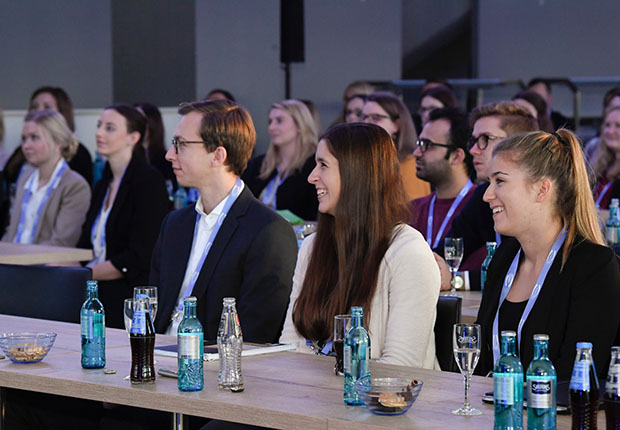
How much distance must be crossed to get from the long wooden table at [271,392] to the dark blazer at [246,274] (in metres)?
0.65

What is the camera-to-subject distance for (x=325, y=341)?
311cm

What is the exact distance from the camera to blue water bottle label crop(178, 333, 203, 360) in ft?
7.88

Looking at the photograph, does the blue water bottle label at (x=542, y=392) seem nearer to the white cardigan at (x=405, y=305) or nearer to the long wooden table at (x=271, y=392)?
the long wooden table at (x=271, y=392)

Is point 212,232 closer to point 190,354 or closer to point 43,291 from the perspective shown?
point 43,291

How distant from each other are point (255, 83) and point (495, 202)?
8389 mm

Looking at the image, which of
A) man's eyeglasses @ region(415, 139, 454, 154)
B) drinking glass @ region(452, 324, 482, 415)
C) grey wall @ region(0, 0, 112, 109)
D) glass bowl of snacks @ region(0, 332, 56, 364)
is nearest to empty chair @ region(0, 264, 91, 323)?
glass bowl of snacks @ region(0, 332, 56, 364)

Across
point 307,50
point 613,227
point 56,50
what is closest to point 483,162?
point 613,227

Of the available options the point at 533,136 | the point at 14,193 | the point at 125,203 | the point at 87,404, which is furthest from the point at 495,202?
the point at 14,193

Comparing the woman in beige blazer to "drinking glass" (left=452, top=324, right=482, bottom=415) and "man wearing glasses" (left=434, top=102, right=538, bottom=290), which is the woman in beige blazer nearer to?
"man wearing glasses" (left=434, top=102, right=538, bottom=290)

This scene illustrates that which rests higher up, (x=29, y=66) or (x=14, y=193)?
(x=29, y=66)

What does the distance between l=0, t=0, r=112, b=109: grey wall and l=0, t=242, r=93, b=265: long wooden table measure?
595cm

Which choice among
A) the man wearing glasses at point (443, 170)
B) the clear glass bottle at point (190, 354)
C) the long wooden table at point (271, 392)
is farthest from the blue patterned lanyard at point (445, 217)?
the clear glass bottle at point (190, 354)

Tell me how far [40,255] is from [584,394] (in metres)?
3.79

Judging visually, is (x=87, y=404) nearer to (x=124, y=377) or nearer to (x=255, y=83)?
(x=124, y=377)
